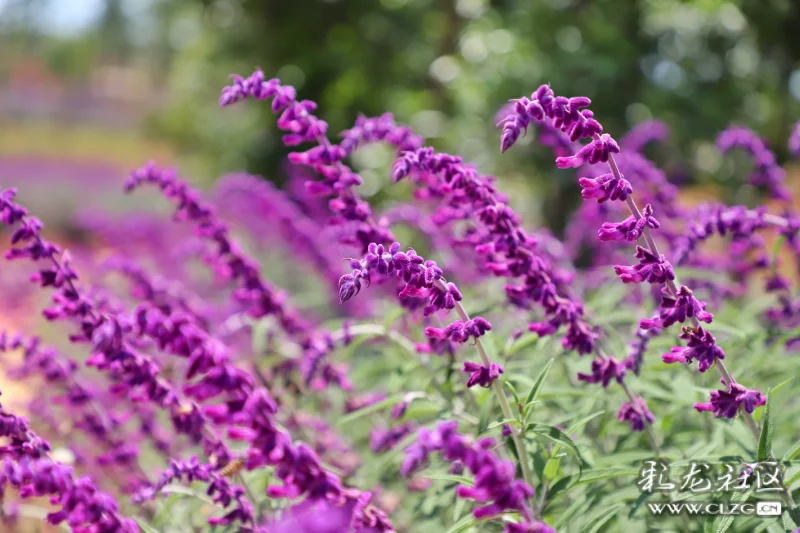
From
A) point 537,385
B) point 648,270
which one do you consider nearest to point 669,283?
point 648,270

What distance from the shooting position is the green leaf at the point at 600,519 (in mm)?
1709

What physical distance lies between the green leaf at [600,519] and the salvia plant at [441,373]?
1 cm

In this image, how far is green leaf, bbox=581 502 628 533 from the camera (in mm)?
1709

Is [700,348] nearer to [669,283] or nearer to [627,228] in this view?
[669,283]

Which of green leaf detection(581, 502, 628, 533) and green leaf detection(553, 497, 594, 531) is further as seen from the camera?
green leaf detection(553, 497, 594, 531)

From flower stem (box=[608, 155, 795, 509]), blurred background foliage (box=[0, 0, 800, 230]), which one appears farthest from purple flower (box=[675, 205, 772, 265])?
blurred background foliage (box=[0, 0, 800, 230])

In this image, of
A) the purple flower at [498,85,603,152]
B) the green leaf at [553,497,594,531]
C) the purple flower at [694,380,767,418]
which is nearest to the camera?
the purple flower at [498,85,603,152]

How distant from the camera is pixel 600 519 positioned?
5.87 ft

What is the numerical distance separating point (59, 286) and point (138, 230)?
5512mm

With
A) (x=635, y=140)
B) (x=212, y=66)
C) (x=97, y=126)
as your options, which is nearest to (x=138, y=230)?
(x=635, y=140)

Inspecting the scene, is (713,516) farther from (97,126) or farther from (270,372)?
(97,126)

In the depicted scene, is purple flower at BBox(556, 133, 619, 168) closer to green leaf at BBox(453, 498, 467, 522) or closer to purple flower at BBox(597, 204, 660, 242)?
purple flower at BBox(597, 204, 660, 242)

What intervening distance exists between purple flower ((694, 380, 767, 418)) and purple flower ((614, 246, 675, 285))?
12.1 inches

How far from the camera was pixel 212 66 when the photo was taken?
15750 millimetres
